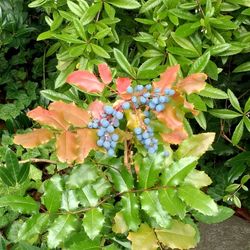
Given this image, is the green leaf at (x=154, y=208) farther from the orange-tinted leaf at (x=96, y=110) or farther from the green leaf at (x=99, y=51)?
the green leaf at (x=99, y=51)

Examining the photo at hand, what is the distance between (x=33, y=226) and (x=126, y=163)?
0.29 meters

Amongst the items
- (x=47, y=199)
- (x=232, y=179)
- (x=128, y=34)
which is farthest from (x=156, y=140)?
(x=232, y=179)

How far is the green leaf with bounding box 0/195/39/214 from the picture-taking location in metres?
1.23

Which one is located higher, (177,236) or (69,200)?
(69,200)

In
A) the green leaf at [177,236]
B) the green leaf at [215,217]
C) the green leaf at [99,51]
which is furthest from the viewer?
the green leaf at [215,217]

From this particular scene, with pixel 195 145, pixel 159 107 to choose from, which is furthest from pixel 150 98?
pixel 195 145

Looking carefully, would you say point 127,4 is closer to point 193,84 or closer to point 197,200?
point 193,84

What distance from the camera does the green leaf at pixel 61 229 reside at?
119cm

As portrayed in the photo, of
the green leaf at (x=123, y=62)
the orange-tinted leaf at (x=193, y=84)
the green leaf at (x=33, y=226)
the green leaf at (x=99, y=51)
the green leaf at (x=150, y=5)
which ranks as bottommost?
the green leaf at (x=33, y=226)

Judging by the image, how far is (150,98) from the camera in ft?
3.66

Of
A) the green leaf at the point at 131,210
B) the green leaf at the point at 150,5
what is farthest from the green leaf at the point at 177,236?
the green leaf at the point at 150,5

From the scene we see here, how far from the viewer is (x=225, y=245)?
6.59 feet

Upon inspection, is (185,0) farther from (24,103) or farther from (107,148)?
(24,103)

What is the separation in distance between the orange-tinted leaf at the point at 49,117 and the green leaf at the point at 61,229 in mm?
244
